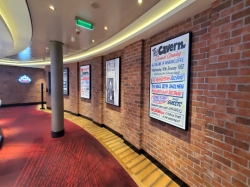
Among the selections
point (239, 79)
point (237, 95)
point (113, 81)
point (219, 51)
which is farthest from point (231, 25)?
point (113, 81)

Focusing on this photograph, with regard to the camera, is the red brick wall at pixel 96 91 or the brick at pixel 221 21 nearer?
the brick at pixel 221 21

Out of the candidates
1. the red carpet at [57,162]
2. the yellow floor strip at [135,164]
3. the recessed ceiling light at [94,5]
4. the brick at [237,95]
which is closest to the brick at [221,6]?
the brick at [237,95]

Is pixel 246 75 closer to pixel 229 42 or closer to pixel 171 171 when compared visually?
pixel 229 42

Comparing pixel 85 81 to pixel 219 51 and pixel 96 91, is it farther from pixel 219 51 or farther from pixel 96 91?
pixel 219 51

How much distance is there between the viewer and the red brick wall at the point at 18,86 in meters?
7.41

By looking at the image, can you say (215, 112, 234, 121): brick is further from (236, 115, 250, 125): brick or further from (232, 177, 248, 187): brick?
(232, 177, 248, 187): brick

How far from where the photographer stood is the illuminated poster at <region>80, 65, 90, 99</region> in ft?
16.1

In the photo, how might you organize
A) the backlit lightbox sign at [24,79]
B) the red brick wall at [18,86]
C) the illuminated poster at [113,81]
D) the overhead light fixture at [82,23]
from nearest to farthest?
the overhead light fixture at [82,23], the illuminated poster at [113,81], the red brick wall at [18,86], the backlit lightbox sign at [24,79]

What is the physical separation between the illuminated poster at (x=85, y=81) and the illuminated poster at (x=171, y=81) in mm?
3295

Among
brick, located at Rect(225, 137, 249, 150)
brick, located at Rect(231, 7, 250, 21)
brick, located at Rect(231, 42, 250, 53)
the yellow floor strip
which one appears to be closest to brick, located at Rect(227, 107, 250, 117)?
brick, located at Rect(225, 137, 249, 150)

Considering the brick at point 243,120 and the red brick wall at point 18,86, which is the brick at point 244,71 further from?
the red brick wall at point 18,86

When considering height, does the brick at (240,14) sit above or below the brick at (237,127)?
above

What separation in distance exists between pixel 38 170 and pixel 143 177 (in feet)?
6.14

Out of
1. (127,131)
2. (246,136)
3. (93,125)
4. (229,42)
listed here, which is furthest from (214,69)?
(93,125)
